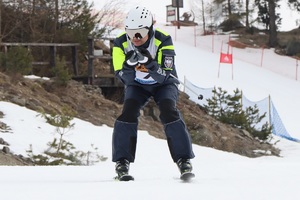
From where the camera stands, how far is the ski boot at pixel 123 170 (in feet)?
14.8

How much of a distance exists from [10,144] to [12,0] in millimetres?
8887

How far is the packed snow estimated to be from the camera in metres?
3.53

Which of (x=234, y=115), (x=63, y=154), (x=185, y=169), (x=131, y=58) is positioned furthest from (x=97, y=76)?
(x=185, y=169)

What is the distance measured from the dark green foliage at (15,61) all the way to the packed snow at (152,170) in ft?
7.06

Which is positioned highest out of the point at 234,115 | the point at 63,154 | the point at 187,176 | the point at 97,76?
the point at 187,176

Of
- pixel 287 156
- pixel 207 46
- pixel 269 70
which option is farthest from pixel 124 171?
pixel 207 46

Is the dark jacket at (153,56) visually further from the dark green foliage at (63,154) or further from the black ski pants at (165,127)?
the dark green foliage at (63,154)

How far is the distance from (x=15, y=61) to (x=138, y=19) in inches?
339

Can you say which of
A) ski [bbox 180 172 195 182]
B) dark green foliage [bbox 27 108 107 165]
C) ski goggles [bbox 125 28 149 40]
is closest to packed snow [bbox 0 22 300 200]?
ski [bbox 180 172 195 182]

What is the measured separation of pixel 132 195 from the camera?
343 centimetres

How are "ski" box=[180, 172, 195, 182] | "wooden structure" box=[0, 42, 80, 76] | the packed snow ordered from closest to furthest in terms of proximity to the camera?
the packed snow, "ski" box=[180, 172, 195, 182], "wooden structure" box=[0, 42, 80, 76]

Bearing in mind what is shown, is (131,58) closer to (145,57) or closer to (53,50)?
(145,57)

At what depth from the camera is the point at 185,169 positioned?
15.3 ft

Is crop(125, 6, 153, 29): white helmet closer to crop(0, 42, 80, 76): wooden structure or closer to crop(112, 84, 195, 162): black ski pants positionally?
crop(112, 84, 195, 162): black ski pants
